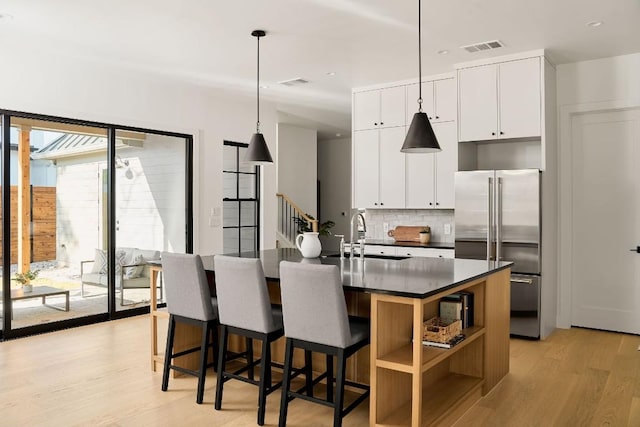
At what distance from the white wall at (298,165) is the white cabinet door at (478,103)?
474cm

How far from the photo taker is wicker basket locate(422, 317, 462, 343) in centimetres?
302

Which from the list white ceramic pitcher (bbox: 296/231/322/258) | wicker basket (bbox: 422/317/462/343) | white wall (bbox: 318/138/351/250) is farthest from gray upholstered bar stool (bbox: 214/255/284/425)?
white wall (bbox: 318/138/351/250)

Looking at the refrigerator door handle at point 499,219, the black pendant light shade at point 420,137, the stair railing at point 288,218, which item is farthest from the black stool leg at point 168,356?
the stair railing at point 288,218

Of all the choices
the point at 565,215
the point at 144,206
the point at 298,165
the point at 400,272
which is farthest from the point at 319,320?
the point at 298,165

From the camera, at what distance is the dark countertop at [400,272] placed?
268 centimetres

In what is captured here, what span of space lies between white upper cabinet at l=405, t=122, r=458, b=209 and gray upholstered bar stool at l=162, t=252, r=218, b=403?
128 inches

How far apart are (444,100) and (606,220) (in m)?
2.12

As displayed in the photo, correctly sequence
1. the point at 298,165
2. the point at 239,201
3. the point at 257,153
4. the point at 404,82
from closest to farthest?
1. the point at 257,153
2. the point at 404,82
3. the point at 239,201
4. the point at 298,165

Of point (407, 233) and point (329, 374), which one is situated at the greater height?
point (407, 233)

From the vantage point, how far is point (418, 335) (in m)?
2.59

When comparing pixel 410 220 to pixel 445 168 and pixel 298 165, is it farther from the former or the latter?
pixel 298 165

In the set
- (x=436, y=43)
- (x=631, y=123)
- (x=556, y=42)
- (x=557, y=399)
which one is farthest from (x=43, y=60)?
(x=631, y=123)

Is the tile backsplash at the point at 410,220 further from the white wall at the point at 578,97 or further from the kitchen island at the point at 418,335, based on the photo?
the kitchen island at the point at 418,335

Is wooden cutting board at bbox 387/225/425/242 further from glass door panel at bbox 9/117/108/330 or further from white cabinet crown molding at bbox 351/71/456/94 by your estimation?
glass door panel at bbox 9/117/108/330
